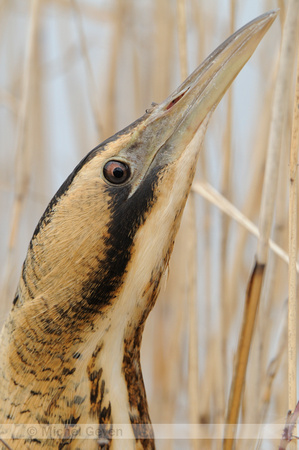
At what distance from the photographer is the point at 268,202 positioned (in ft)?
2.80

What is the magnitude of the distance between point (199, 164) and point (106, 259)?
2.18ft

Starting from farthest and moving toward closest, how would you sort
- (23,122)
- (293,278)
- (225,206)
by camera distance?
(23,122) < (225,206) < (293,278)

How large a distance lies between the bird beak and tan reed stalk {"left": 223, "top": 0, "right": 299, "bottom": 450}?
0.21 feet

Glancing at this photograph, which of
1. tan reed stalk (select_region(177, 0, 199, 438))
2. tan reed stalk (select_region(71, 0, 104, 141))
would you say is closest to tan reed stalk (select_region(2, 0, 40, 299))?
tan reed stalk (select_region(71, 0, 104, 141))

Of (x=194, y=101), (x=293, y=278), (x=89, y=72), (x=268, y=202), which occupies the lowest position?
(x=293, y=278)

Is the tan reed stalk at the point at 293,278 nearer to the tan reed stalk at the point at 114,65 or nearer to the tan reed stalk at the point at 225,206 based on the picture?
the tan reed stalk at the point at 225,206

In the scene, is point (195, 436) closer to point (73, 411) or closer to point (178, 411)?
point (73, 411)

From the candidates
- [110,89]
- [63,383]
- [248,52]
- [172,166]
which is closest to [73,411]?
[63,383]

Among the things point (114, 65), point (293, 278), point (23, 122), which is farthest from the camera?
point (114, 65)

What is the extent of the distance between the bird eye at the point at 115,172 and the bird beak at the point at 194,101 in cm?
3

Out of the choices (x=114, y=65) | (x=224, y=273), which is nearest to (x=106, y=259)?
(x=224, y=273)

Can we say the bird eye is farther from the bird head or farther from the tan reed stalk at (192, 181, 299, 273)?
the tan reed stalk at (192, 181, 299, 273)

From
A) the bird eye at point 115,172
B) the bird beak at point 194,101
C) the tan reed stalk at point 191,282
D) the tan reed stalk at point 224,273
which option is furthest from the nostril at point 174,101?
the tan reed stalk at point 224,273

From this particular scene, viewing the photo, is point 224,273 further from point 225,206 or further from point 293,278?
point 293,278
